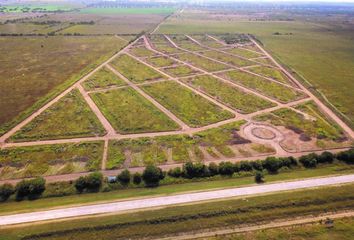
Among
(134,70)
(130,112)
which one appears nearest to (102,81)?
(134,70)

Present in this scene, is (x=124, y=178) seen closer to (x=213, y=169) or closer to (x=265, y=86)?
(x=213, y=169)

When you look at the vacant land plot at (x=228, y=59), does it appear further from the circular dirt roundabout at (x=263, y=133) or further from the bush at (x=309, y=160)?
the bush at (x=309, y=160)

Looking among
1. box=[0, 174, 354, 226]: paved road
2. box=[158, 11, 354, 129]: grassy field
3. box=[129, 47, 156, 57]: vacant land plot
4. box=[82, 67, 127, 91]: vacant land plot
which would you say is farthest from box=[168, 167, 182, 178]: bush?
box=[129, 47, 156, 57]: vacant land plot

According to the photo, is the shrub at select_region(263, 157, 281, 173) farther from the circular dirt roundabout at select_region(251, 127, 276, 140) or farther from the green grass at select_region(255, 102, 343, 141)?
the green grass at select_region(255, 102, 343, 141)

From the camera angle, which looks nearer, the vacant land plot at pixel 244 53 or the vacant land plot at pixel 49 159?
the vacant land plot at pixel 49 159

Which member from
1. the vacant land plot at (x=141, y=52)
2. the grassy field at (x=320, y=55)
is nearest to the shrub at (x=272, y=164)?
the grassy field at (x=320, y=55)
